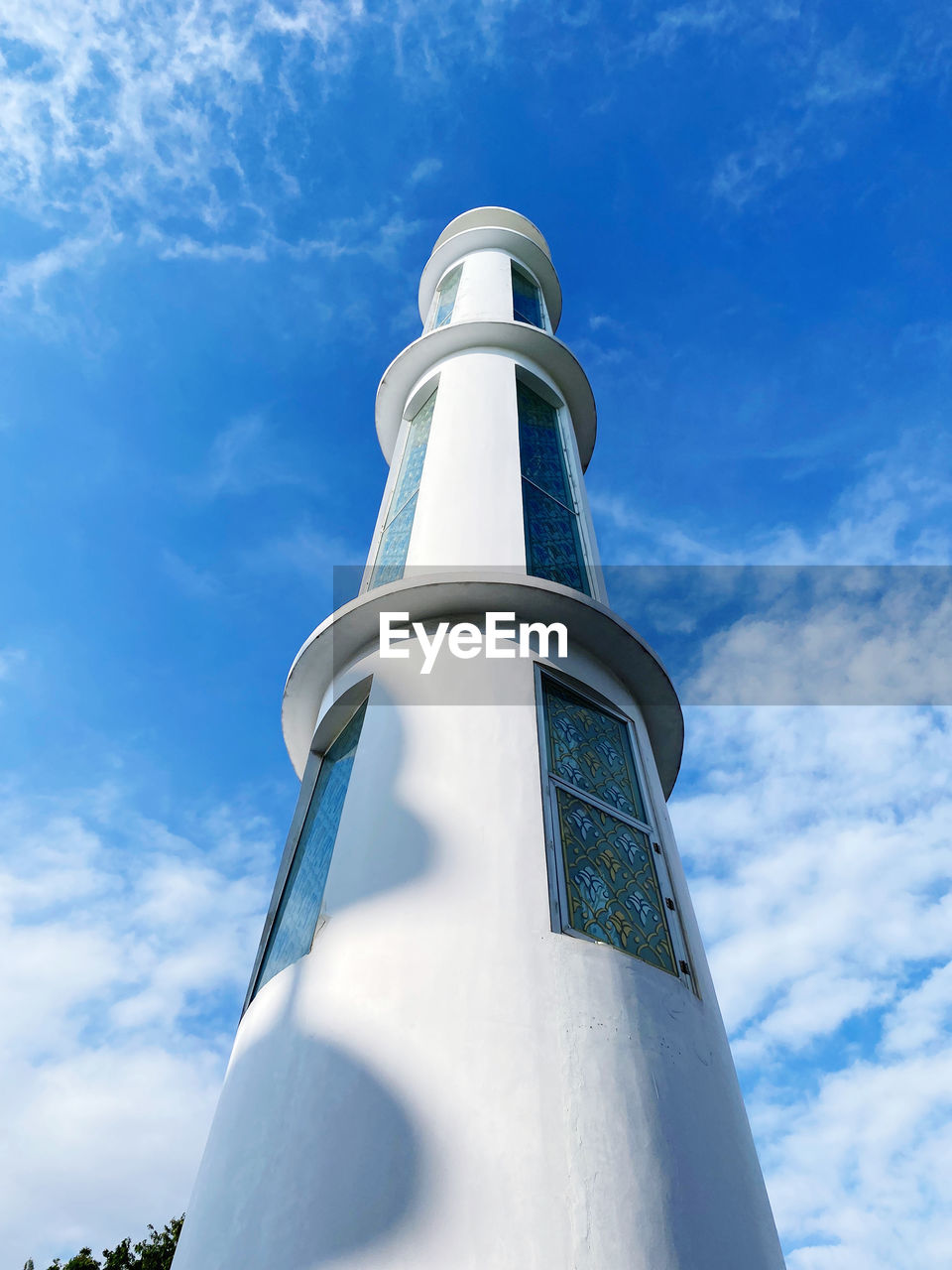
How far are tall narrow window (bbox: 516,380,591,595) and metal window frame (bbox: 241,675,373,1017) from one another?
1450mm

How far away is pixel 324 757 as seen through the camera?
559 centimetres

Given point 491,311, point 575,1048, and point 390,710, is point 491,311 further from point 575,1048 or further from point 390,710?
point 575,1048

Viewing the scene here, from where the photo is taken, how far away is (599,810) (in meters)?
4.58

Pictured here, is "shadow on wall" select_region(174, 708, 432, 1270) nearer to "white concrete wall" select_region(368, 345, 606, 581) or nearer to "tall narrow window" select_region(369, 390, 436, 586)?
"white concrete wall" select_region(368, 345, 606, 581)

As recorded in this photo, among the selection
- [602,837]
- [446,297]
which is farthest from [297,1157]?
[446,297]

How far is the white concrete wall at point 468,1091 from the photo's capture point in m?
2.85

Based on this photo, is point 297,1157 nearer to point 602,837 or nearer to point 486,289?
point 602,837

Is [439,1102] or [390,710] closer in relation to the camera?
[439,1102]

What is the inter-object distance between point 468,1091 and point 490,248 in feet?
34.9

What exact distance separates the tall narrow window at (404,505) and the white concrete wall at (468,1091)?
2.37m

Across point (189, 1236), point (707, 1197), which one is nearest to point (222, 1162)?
point (189, 1236)

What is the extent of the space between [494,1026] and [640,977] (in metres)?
0.72

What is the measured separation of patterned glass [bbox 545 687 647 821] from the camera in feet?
15.4

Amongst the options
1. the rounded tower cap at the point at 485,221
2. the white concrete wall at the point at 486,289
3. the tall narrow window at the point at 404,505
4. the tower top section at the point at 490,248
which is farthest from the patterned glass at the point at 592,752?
the rounded tower cap at the point at 485,221
